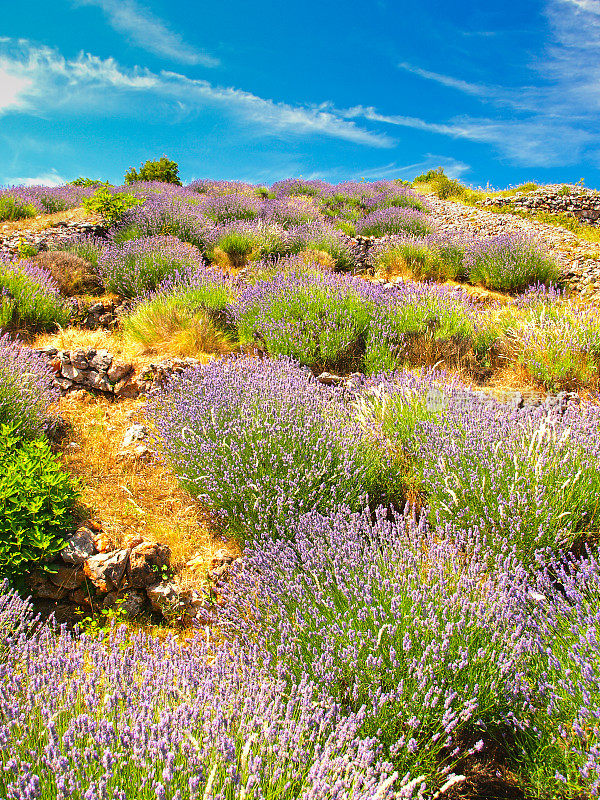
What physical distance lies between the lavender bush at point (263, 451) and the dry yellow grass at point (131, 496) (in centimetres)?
21

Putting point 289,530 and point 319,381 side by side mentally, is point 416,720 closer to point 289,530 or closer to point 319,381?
point 289,530

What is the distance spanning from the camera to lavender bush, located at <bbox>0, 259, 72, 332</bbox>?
5656 mm

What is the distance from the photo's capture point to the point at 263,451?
10.3 feet

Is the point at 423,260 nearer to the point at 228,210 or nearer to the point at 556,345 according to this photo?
the point at 556,345

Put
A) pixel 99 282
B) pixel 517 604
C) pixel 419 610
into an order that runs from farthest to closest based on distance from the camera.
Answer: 1. pixel 99 282
2. pixel 517 604
3. pixel 419 610

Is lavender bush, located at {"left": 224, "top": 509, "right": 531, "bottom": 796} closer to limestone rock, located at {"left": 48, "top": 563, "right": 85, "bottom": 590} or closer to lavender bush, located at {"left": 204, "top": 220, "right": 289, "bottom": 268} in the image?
limestone rock, located at {"left": 48, "top": 563, "right": 85, "bottom": 590}

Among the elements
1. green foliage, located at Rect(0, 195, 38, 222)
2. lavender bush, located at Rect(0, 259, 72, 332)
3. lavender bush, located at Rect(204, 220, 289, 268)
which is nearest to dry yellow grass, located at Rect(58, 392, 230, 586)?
lavender bush, located at Rect(0, 259, 72, 332)

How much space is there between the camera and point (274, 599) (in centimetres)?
231

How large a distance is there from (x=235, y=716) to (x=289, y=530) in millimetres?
1207

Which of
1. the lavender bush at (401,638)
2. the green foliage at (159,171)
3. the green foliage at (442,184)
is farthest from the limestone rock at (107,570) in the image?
the green foliage at (442,184)

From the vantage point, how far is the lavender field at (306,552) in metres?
1.50

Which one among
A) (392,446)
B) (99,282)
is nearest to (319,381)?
(392,446)

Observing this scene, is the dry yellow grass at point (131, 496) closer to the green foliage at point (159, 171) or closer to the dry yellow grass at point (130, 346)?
the dry yellow grass at point (130, 346)

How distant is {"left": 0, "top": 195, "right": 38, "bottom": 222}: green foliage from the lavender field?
17.3 feet
